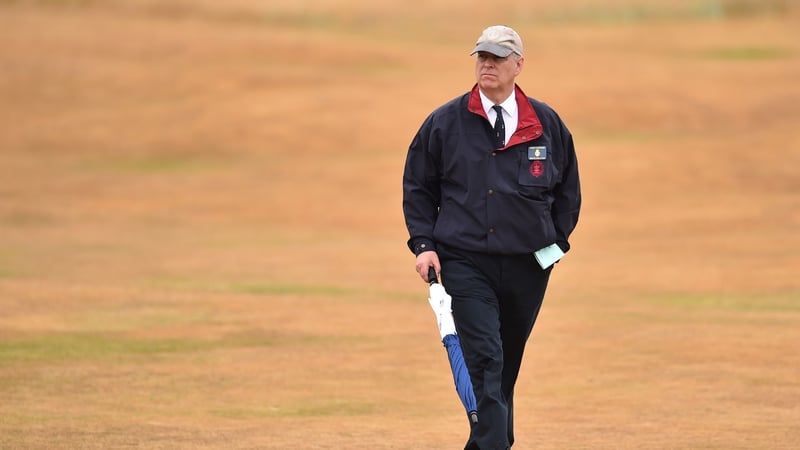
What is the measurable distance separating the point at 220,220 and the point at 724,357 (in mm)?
16813

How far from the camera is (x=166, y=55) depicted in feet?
159

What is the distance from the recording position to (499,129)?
24.5 feet

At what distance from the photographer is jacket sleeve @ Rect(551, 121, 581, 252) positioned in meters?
7.68

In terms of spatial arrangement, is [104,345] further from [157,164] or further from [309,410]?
[157,164]

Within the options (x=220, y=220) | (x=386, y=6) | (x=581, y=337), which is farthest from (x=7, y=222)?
(x=386, y=6)

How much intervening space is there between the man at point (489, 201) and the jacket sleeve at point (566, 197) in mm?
21

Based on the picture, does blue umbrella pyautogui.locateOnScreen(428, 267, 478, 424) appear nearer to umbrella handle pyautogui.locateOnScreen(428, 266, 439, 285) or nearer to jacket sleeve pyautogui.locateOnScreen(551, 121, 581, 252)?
umbrella handle pyautogui.locateOnScreen(428, 266, 439, 285)

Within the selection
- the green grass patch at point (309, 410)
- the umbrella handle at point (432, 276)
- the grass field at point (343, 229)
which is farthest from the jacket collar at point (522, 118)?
the green grass patch at point (309, 410)

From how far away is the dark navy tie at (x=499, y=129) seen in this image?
7461 millimetres

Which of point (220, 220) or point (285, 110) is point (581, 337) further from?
point (285, 110)

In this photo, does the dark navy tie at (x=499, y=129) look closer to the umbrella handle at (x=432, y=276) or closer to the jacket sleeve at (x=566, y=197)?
the jacket sleeve at (x=566, y=197)

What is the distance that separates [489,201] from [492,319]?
0.59 m

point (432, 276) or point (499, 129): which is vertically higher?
point (499, 129)

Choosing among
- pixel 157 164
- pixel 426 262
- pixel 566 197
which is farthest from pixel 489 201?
pixel 157 164
